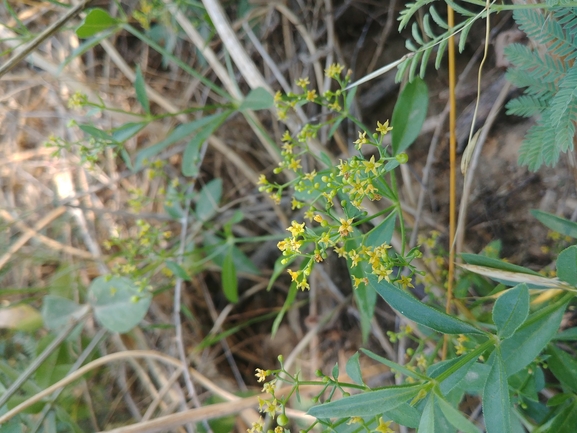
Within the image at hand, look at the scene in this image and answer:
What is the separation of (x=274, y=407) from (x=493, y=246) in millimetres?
961

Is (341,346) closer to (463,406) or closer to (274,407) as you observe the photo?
(463,406)

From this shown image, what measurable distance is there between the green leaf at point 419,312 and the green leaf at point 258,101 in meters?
0.91

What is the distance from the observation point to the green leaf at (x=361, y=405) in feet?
3.34

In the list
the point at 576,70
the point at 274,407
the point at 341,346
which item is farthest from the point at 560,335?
the point at 341,346

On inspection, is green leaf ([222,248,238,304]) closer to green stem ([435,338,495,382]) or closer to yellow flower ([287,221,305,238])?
yellow flower ([287,221,305,238])

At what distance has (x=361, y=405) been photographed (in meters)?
1.02

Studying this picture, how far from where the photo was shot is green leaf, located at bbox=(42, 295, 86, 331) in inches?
95.2

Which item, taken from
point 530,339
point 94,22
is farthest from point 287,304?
point 94,22

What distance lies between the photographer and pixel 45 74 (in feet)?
10.0

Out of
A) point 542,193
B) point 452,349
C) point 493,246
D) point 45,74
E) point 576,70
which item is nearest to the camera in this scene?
point 576,70

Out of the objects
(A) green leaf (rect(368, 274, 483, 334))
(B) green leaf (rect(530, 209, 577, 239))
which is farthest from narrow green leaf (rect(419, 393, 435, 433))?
(B) green leaf (rect(530, 209, 577, 239))

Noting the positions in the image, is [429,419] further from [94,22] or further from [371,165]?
[94,22]

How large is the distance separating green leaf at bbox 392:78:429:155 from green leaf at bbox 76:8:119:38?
113 cm

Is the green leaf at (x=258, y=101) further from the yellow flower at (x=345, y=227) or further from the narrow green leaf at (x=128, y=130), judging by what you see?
the yellow flower at (x=345, y=227)
